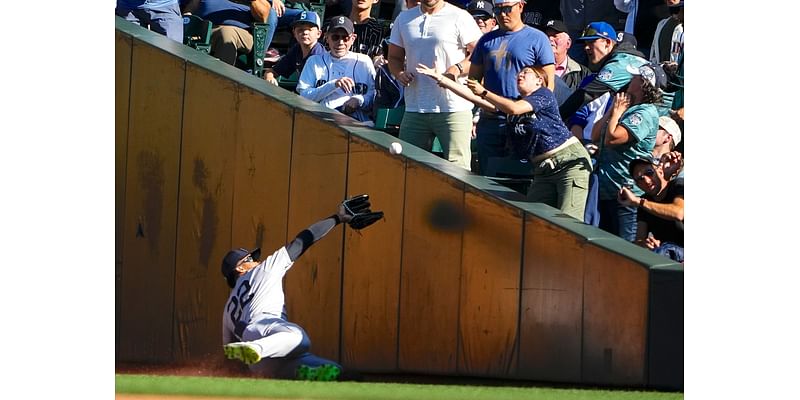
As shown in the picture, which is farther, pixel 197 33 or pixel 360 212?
pixel 197 33

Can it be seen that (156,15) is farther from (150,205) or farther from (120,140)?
(150,205)

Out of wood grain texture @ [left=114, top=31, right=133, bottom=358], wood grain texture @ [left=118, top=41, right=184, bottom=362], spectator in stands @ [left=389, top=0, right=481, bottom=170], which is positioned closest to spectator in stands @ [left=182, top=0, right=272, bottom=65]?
wood grain texture @ [left=118, top=41, right=184, bottom=362]

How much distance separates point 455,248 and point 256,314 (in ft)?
3.73

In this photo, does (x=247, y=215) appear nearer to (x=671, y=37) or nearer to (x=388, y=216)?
(x=388, y=216)

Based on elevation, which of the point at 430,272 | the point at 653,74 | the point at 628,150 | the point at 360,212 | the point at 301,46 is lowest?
the point at 430,272

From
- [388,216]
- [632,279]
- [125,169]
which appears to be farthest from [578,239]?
[125,169]

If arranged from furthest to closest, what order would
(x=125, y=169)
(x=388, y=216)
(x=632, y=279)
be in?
(x=125, y=169)
(x=388, y=216)
(x=632, y=279)

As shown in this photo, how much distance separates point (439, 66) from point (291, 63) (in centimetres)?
110

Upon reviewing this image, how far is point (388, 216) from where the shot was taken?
666 cm

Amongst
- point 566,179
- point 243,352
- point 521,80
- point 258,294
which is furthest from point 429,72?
point 243,352

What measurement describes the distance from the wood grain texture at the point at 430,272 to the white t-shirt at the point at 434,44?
0.38m

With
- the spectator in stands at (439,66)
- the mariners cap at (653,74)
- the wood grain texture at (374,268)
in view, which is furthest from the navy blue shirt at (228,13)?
the mariners cap at (653,74)

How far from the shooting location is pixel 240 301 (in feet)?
22.5

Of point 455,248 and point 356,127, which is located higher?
point 356,127
